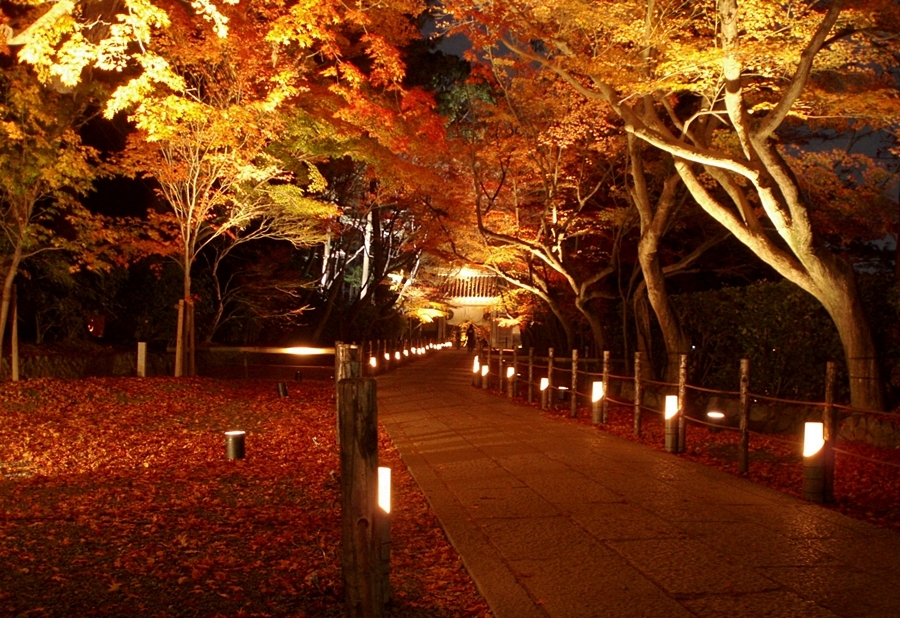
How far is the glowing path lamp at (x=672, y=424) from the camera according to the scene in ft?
34.9

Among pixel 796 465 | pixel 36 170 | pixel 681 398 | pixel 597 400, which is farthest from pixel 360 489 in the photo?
pixel 36 170

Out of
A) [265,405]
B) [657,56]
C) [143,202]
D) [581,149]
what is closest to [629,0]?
[657,56]

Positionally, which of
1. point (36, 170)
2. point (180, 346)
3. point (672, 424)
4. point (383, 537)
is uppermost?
point (36, 170)

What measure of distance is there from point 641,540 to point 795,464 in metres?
5.31

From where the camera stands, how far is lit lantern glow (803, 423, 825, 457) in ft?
25.0

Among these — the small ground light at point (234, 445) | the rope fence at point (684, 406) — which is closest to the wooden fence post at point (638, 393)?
the rope fence at point (684, 406)

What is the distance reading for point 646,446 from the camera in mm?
11469

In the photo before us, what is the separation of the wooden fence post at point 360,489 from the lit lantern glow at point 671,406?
23.8ft

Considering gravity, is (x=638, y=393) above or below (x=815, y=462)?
above

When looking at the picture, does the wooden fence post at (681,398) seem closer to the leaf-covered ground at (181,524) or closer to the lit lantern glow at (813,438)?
the lit lantern glow at (813,438)

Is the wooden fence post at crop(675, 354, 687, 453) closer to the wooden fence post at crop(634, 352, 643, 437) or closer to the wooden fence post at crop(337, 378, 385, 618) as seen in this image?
the wooden fence post at crop(634, 352, 643, 437)

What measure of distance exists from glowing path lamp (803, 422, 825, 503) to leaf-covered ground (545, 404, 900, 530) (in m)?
0.20

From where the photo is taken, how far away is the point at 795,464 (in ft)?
34.1

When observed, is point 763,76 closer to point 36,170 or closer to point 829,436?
point 829,436
